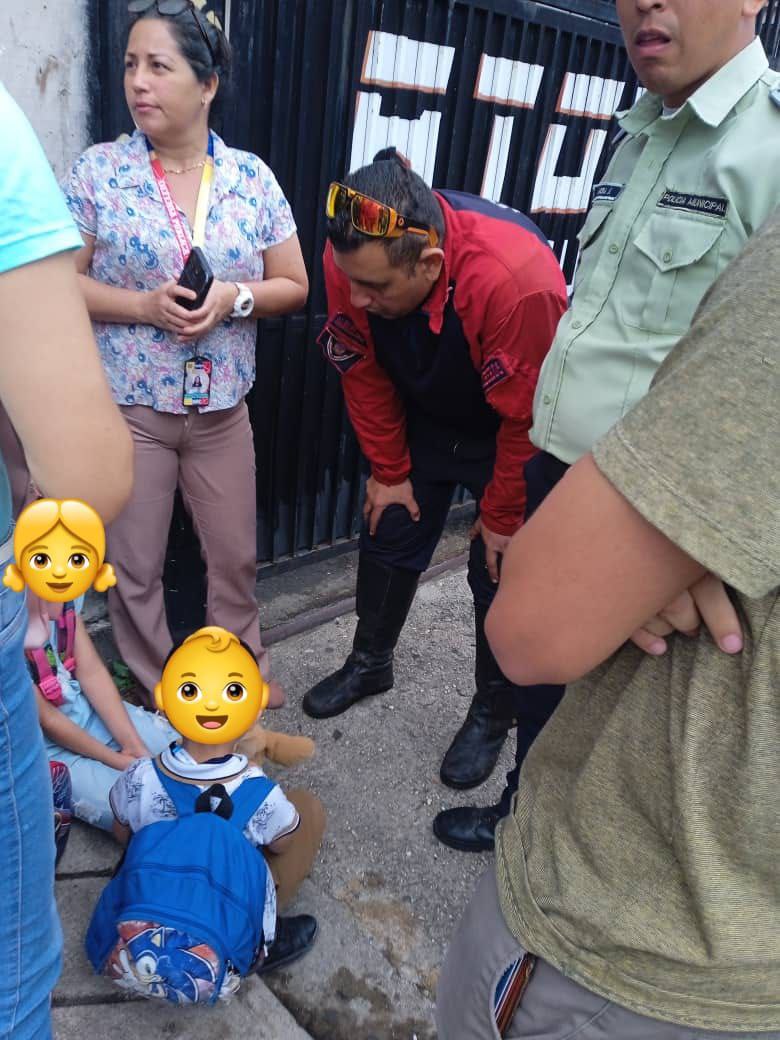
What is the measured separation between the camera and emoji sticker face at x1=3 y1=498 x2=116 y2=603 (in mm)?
1095

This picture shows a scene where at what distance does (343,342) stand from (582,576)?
1.94m

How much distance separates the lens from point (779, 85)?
166 centimetres

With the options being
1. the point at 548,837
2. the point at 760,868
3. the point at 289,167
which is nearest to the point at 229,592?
the point at 289,167

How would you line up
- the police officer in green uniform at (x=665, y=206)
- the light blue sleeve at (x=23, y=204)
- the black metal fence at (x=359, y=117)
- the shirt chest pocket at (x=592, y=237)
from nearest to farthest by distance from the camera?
the light blue sleeve at (x=23, y=204) → the police officer in green uniform at (x=665, y=206) → the shirt chest pocket at (x=592, y=237) → the black metal fence at (x=359, y=117)

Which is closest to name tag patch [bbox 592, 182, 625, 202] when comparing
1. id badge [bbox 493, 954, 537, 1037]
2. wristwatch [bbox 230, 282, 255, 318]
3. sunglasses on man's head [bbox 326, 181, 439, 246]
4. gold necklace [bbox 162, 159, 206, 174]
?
sunglasses on man's head [bbox 326, 181, 439, 246]

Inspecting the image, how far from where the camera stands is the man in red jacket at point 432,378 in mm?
2199

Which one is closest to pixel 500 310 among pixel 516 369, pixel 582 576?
pixel 516 369

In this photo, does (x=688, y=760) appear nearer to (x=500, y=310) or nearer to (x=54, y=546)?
(x=54, y=546)

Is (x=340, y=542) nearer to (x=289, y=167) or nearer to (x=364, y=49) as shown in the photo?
(x=289, y=167)

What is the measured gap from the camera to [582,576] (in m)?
0.77

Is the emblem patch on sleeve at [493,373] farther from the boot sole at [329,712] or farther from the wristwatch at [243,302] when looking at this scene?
the boot sole at [329,712]

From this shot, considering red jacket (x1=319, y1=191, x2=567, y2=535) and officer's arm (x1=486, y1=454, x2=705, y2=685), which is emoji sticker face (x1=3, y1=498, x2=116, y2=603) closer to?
officer's arm (x1=486, y1=454, x2=705, y2=685)

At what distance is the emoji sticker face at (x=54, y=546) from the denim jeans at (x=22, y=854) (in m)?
0.05

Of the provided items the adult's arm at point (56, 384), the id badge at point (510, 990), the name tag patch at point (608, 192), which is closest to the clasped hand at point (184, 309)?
the name tag patch at point (608, 192)
